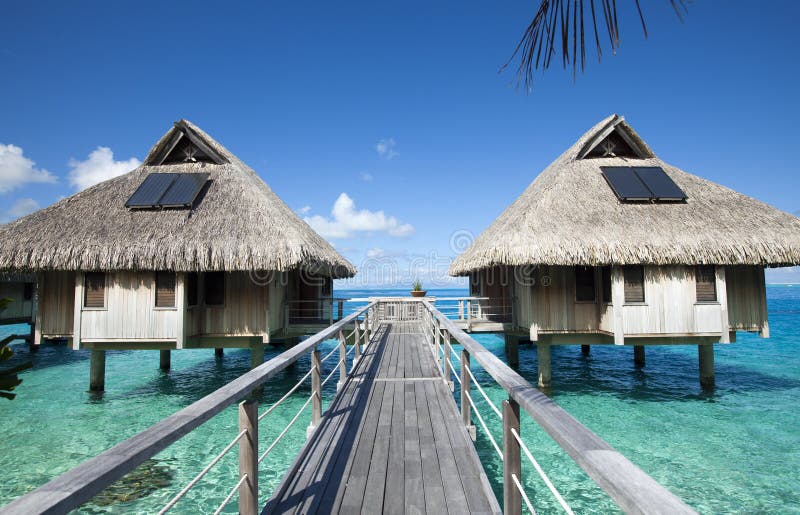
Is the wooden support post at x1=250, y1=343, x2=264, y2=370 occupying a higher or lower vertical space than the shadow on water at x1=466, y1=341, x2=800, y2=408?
higher

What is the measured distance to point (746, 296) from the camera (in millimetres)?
10711

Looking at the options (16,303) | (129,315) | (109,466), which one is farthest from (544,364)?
(16,303)

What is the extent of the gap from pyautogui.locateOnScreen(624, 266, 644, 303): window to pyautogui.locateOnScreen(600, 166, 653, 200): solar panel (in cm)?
228

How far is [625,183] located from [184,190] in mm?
12502

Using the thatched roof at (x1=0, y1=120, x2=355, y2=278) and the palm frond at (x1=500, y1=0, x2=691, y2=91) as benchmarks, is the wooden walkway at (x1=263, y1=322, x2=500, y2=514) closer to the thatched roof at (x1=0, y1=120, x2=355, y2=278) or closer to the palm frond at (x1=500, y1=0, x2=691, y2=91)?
the palm frond at (x1=500, y1=0, x2=691, y2=91)

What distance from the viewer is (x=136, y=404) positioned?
1054cm

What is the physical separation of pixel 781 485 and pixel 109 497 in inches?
394

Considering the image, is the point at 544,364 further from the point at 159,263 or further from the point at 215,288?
the point at 159,263

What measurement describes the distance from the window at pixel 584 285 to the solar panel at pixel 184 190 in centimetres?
1053

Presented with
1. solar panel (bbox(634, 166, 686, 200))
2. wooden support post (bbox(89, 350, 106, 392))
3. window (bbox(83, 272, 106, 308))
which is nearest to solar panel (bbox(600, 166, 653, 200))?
solar panel (bbox(634, 166, 686, 200))

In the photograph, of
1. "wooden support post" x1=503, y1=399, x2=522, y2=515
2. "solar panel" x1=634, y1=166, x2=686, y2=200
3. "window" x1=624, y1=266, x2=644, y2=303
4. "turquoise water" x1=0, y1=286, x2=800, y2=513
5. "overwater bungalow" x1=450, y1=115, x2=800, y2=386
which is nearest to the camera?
"wooden support post" x1=503, y1=399, x2=522, y2=515

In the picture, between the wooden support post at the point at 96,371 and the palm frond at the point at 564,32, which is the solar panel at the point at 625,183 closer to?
the palm frond at the point at 564,32

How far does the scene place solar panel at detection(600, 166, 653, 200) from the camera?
1126cm

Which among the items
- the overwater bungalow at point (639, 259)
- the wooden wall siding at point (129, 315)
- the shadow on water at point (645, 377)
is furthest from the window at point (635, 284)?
the wooden wall siding at point (129, 315)
